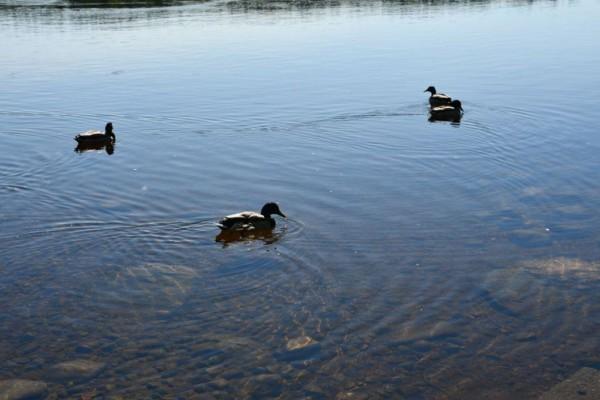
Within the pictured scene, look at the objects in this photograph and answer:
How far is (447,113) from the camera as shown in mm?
25922

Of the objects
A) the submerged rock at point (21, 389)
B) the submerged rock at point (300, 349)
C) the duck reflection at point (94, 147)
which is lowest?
the submerged rock at point (300, 349)

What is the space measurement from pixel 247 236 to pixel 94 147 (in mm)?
9363

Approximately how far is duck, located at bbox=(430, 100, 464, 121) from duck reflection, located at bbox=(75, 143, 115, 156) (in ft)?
35.3

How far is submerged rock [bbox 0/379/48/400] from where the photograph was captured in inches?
387

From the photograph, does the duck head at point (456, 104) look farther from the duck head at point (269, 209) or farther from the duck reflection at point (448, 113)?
the duck head at point (269, 209)

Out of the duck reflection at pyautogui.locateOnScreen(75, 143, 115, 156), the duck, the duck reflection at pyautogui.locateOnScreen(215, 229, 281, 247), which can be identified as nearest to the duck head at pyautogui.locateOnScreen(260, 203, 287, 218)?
the duck reflection at pyautogui.locateOnScreen(215, 229, 281, 247)

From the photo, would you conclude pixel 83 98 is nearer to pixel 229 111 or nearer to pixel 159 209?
pixel 229 111

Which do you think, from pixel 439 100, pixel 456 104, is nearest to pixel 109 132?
pixel 439 100

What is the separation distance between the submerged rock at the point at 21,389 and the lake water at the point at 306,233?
176 millimetres

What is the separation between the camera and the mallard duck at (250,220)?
15.5m

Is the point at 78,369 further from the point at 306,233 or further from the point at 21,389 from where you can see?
the point at 306,233

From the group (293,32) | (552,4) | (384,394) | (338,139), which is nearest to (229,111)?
(338,139)

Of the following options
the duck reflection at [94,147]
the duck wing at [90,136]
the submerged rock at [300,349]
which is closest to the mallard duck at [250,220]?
the submerged rock at [300,349]

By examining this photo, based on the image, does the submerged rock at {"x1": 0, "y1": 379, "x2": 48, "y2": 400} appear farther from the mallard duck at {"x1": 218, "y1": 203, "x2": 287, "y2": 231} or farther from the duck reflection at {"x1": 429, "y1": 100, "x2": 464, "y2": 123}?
the duck reflection at {"x1": 429, "y1": 100, "x2": 464, "y2": 123}
